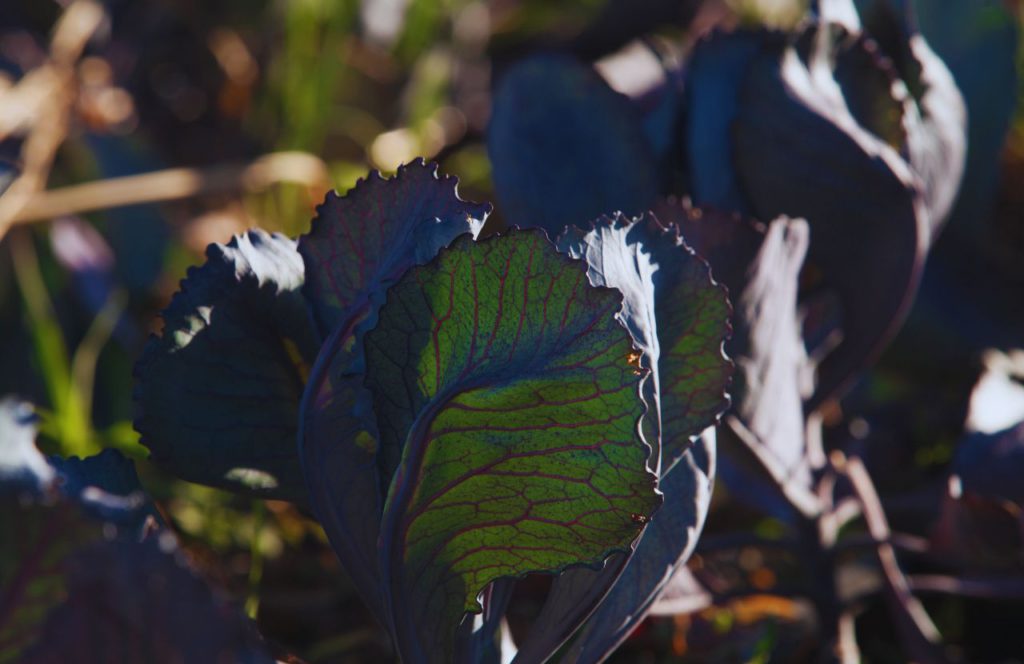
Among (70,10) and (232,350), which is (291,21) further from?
(232,350)

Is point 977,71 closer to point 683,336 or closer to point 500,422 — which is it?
point 683,336

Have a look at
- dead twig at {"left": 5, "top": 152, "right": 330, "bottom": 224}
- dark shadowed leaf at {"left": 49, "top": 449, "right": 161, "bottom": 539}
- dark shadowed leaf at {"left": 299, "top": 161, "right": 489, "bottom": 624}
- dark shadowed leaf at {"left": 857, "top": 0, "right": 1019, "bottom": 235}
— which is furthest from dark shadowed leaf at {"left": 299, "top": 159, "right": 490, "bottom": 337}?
dead twig at {"left": 5, "top": 152, "right": 330, "bottom": 224}

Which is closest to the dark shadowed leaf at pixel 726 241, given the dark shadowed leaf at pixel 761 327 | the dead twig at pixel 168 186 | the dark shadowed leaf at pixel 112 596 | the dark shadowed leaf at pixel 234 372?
the dark shadowed leaf at pixel 761 327

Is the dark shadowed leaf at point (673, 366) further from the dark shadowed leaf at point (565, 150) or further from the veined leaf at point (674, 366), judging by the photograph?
the dark shadowed leaf at point (565, 150)

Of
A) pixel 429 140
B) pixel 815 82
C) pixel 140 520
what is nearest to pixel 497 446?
pixel 140 520

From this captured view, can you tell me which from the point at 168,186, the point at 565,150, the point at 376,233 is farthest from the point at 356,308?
the point at 168,186

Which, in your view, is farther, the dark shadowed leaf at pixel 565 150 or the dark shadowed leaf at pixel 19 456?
the dark shadowed leaf at pixel 565 150
